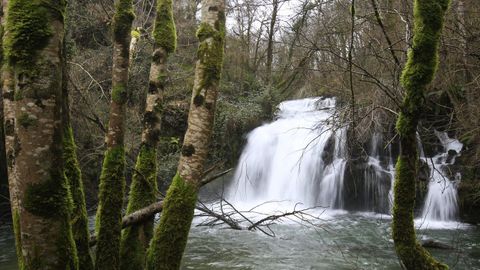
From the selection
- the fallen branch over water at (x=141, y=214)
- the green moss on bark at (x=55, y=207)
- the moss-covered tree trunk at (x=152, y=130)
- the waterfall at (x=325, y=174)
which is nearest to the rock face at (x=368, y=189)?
the waterfall at (x=325, y=174)

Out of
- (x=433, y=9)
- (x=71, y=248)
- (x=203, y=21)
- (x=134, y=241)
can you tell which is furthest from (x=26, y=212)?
(x=433, y=9)

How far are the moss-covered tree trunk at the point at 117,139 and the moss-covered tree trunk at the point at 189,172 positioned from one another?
1.70 ft

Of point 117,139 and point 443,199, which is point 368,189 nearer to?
point 443,199

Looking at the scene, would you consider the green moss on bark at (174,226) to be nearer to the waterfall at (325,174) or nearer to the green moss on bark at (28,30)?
the green moss on bark at (28,30)

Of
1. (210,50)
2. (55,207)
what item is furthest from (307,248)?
(55,207)

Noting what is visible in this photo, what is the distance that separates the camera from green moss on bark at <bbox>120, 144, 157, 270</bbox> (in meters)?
4.82

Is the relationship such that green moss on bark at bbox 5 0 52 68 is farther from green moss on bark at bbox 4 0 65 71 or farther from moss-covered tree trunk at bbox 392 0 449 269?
moss-covered tree trunk at bbox 392 0 449 269

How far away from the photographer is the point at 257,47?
23406mm

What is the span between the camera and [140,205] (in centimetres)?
508

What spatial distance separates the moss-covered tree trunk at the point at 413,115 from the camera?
146 inches

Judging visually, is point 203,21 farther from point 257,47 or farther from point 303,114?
point 257,47

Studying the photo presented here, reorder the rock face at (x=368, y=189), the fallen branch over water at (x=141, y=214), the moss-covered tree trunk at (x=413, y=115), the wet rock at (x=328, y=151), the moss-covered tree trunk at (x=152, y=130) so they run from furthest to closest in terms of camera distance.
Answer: the wet rock at (x=328, y=151) → the rock face at (x=368, y=189) → the moss-covered tree trunk at (x=152, y=130) → the fallen branch over water at (x=141, y=214) → the moss-covered tree trunk at (x=413, y=115)

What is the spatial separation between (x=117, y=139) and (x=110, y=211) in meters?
0.73

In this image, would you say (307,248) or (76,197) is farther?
(307,248)
